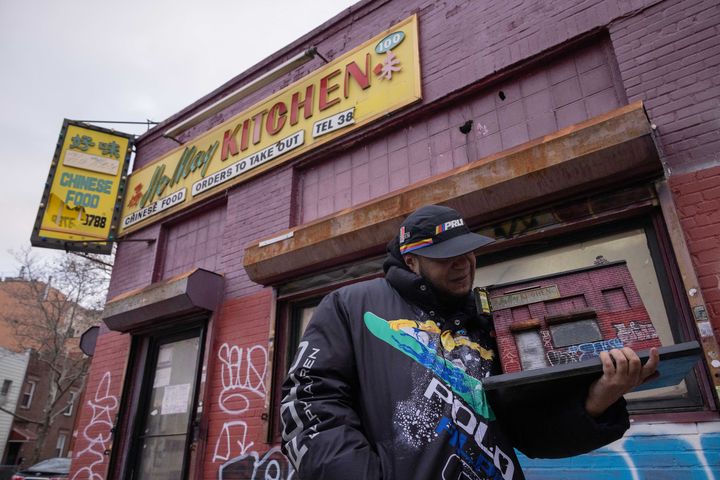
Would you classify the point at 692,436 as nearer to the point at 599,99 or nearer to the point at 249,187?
the point at 599,99

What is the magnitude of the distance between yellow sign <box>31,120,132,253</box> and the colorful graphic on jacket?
25.2 ft

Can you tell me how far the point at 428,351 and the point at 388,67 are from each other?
4986 mm

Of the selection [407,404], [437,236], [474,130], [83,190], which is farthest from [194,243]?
[407,404]

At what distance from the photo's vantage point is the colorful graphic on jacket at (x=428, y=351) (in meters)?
1.57

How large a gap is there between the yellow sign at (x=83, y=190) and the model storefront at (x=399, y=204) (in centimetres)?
36

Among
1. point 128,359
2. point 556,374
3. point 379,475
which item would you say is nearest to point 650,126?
point 556,374

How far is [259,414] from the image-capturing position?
518 cm

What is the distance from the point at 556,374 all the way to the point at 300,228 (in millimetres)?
4297

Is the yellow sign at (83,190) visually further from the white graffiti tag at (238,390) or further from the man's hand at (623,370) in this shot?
the man's hand at (623,370)

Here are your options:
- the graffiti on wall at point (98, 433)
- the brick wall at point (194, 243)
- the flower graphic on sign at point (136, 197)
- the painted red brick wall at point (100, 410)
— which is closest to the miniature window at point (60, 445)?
the painted red brick wall at point (100, 410)

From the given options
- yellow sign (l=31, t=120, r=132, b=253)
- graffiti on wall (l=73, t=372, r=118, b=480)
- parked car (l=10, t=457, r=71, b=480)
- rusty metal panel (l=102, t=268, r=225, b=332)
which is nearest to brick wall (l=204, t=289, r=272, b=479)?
rusty metal panel (l=102, t=268, r=225, b=332)

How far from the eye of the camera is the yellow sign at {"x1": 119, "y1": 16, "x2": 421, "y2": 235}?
588cm

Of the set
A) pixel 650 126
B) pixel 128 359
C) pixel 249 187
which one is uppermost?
pixel 249 187

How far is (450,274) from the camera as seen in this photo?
5.85 feet
